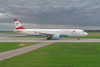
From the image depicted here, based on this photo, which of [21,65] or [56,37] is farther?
[56,37]

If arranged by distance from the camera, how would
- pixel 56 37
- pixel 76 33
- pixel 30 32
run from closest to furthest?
pixel 56 37, pixel 76 33, pixel 30 32

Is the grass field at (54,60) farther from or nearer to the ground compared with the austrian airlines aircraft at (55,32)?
nearer to the ground

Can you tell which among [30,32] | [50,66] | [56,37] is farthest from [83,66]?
[30,32]

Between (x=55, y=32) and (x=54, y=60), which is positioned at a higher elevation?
(x=55, y=32)

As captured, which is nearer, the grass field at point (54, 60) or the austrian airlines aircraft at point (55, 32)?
the grass field at point (54, 60)

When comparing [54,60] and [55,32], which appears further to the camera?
[55,32]

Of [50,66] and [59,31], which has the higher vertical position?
[59,31]

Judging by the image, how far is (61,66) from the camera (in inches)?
290

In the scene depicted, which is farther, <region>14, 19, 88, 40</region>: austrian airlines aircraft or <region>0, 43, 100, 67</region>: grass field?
<region>14, 19, 88, 40</region>: austrian airlines aircraft

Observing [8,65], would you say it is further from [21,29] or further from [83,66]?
[21,29]

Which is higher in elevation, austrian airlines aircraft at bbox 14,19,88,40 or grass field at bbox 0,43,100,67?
austrian airlines aircraft at bbox 14,19,88,40

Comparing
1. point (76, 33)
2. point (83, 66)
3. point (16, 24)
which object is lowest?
point (83, 66)

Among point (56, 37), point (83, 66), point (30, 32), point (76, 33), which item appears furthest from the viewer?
point (30, 32)

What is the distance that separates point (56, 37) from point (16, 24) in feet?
47.9
